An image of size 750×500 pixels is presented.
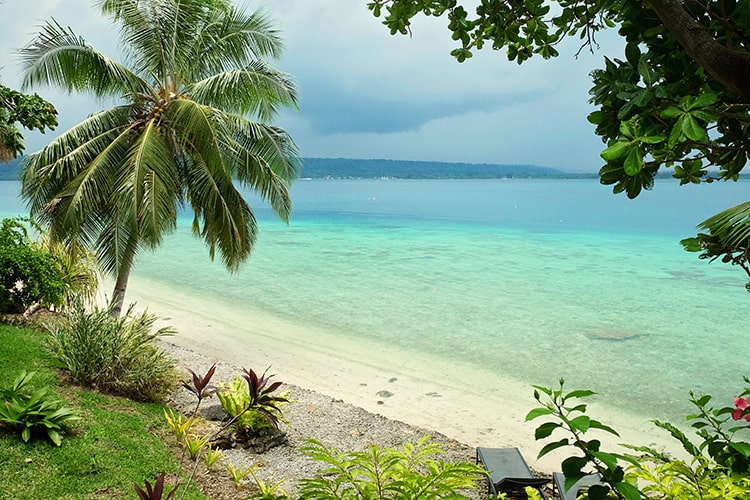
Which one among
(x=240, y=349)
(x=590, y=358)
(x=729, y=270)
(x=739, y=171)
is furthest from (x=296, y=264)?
(x=739, y=171)

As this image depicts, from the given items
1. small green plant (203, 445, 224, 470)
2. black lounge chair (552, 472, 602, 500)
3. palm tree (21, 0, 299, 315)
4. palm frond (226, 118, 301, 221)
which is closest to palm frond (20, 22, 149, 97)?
palm tree (21, 0, 299, 315)

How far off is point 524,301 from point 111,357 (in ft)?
46.7

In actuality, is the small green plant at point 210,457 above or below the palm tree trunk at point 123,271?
below

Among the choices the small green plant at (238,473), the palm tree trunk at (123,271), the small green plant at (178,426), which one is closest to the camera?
the small green plant at (238,473)

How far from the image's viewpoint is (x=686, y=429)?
8477 millimetres

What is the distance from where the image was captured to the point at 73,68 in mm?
8766

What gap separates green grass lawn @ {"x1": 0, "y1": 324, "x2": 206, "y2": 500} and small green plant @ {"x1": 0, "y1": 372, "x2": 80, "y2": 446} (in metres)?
0.09

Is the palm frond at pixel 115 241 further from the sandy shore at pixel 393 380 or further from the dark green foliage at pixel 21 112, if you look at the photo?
the dark green foliage at pixel 21 112

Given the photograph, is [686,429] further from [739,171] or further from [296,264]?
[296,264]

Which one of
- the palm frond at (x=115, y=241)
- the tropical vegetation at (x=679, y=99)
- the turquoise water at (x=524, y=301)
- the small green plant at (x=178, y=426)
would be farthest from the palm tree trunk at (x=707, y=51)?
the turquoise water at (x=524, y=301)

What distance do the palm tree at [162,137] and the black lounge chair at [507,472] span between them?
5.62m

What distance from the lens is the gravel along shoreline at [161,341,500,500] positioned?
17.2 ft

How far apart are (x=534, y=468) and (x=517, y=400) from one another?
9.25ft

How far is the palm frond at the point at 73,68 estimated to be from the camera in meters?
8.40
